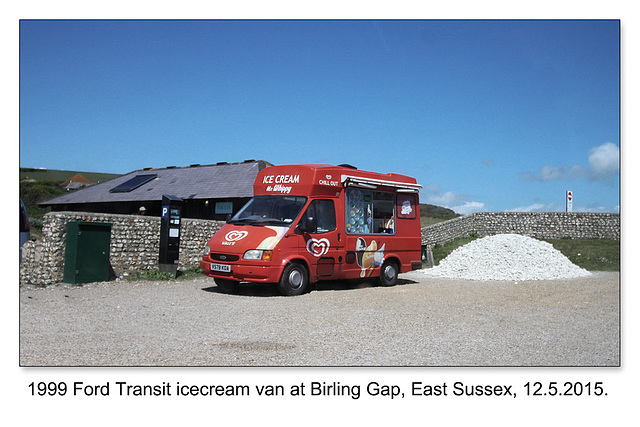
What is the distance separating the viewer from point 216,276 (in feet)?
37.4

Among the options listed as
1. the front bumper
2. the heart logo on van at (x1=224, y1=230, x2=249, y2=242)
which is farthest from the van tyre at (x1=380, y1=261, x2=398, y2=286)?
the heart logo on van at (x1=224, y1=230, x2=249, y2=242)

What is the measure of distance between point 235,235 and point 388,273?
4.47 m

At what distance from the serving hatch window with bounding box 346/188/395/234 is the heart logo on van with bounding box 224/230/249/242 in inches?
103

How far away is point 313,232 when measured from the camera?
11.7 meters

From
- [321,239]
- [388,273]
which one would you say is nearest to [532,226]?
[388,273]

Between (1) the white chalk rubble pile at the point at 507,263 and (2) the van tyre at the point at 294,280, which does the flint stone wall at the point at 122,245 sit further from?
(1) the white chalk rubble pile at the point at 507,263

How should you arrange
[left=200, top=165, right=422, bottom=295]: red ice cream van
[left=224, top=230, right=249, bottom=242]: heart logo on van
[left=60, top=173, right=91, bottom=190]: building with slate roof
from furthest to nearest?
[left=60, top=173, right=91, bottom=190]: building with slate roof → [left=224, top=230, right=249, bottom=242]: heart logo on van → [left=200, top=165, right=422, bottom=295]: red ice cream van

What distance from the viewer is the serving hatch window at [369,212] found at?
12852mm

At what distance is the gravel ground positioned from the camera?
18.9ft

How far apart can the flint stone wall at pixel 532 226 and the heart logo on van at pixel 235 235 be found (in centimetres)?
1848

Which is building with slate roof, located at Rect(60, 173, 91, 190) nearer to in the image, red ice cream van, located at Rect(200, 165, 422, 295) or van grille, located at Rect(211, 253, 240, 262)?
red ice cream van, located at Rect(200, 165, 422, 295)

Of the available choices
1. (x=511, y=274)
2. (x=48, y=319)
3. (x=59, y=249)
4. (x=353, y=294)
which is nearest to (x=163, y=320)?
(x=48, y=319)

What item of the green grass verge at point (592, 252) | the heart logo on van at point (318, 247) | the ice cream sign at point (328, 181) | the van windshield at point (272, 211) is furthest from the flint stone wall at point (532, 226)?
the van windshield at point (272, 211)

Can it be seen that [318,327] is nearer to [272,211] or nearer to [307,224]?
[307,224]
